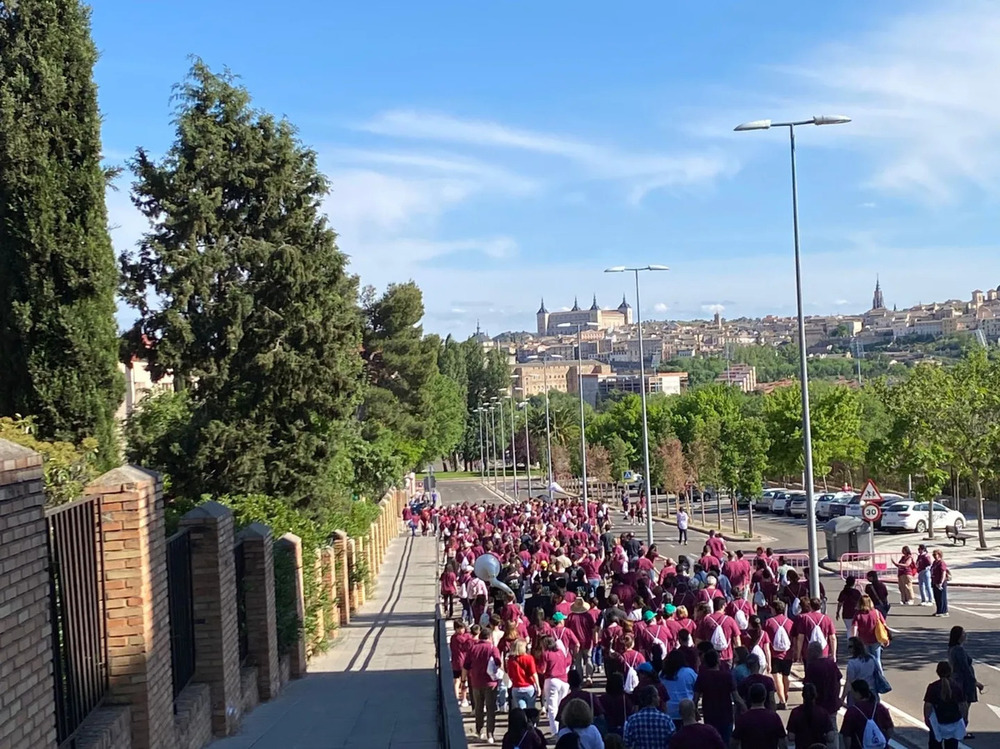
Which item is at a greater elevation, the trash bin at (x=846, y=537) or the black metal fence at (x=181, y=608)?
the black metal fence at (x=181, y=608)

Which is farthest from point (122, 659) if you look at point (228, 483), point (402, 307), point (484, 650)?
point (402, 307)

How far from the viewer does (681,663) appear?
39.4 feet

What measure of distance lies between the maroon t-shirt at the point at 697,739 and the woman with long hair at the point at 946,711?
3.56 meters

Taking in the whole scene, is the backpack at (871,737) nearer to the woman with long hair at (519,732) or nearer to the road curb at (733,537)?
the woman with long hair at (519,732)

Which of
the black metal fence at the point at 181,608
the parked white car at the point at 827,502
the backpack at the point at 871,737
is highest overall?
the black metal fence at the point at 181,608

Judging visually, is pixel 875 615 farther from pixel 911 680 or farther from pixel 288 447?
pixel 288 447

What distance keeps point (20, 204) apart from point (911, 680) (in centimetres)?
1406

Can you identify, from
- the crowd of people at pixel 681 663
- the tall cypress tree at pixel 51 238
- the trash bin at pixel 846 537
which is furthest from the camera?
the trash bin at pixel 846 537

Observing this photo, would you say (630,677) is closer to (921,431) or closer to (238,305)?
(238,305)

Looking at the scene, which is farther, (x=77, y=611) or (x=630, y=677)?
(x=630, y=677)

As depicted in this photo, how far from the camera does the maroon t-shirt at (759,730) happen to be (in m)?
8.84

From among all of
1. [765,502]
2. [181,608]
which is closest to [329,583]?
[181,608]

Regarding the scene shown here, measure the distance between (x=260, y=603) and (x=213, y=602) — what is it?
10.0 ft

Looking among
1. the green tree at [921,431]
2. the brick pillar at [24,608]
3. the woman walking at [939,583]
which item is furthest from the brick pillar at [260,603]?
the green tree at [921,431]
